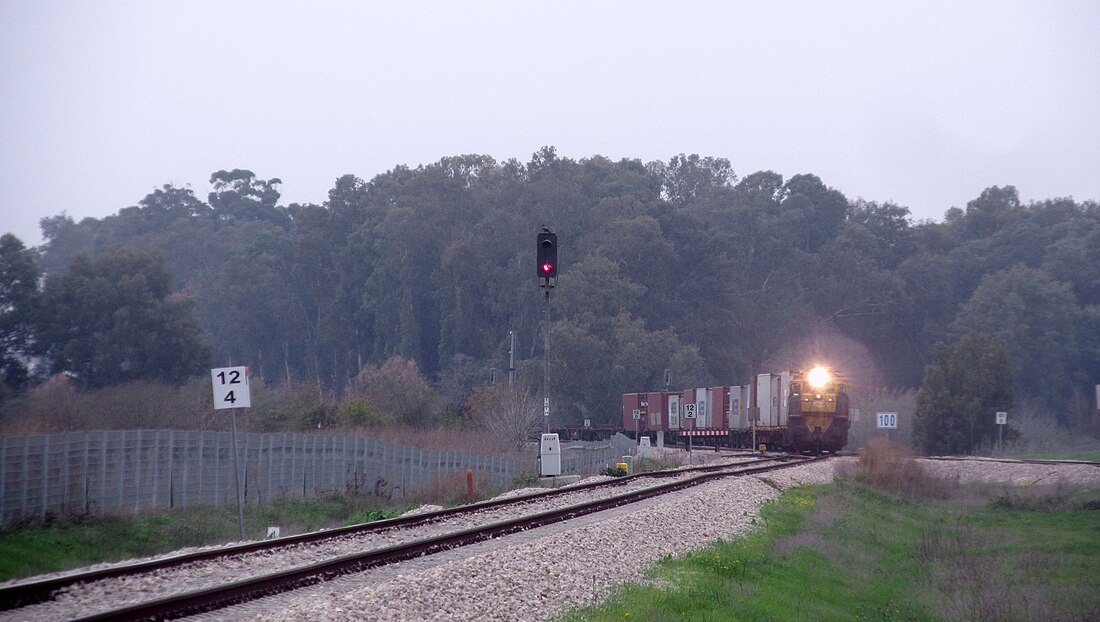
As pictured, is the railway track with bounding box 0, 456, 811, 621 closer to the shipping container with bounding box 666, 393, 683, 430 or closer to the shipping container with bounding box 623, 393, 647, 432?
the shipping container with bounding box 666, 393, 683, 430

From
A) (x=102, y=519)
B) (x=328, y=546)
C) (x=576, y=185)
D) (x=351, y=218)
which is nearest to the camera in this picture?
(x=328, y=546)

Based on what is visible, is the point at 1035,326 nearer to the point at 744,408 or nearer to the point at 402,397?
the point at 744,408

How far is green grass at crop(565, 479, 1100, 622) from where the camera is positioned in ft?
43.0

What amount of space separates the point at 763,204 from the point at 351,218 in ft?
127

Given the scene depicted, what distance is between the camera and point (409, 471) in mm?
32812

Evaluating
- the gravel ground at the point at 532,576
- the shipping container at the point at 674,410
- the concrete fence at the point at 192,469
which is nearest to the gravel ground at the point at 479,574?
the gravel ground at the point at 532,576

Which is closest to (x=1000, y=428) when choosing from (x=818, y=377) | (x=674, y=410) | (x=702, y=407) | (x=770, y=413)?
(x=702, y=407)

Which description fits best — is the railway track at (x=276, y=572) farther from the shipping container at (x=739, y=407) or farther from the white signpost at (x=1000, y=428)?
the white signpost at (x=1000, y=428)

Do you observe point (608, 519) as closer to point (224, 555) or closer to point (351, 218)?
point (224, 555)

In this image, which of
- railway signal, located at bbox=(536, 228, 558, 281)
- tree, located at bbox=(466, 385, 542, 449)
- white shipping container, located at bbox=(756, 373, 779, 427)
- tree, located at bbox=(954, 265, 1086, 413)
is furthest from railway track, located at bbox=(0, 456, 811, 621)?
tree, located at bbox=(954, 265, 1086, 413)

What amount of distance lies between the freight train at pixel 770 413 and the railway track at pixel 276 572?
1763 cm

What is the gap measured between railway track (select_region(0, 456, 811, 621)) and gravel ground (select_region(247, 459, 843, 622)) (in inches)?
17.6

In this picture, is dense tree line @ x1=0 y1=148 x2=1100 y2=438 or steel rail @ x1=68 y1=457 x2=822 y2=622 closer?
steel rail @ x1=68 y1=457 x2=822 y2=622

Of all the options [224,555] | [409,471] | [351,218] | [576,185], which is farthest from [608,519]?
[351,218]
